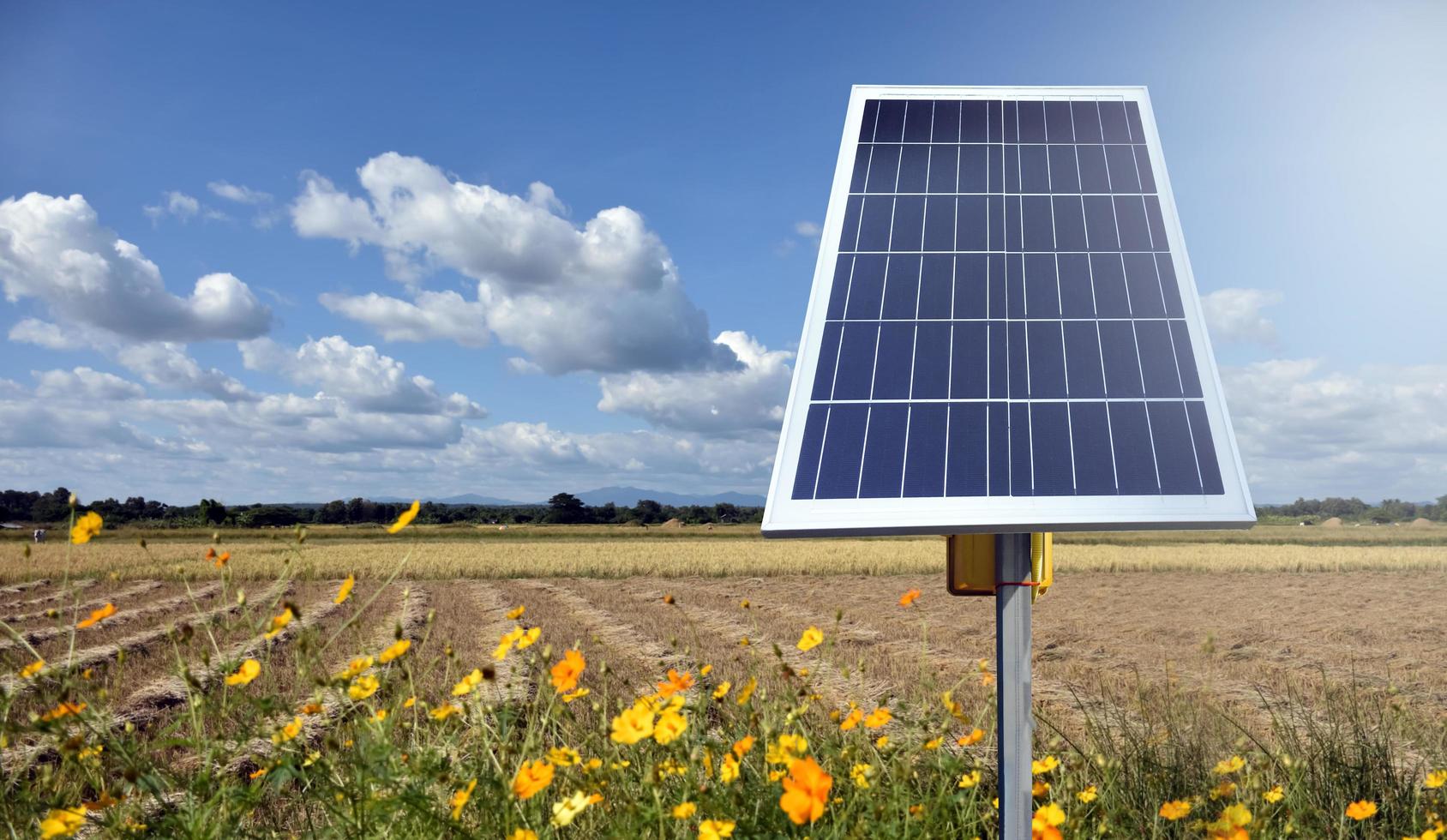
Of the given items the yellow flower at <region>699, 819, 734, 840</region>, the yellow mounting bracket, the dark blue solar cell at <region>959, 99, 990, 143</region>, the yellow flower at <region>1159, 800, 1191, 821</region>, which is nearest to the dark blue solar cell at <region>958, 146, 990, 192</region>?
the dark blue solar cell at <region>959, 99, 990, 143</region>

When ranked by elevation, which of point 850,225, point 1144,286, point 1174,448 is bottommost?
point 1174,448

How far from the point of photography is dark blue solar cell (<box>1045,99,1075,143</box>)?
16.9ft

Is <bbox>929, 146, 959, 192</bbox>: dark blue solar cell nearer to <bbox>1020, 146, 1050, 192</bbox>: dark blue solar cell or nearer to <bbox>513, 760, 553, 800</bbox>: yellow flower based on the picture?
<bbox>1020, 146, 1050, 192</bbox>: dark blue solar cell

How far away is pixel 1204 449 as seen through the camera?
3.30 m

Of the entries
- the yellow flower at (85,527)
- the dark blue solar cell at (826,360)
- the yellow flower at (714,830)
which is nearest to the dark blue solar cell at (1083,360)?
the dark blue solar cell at (826,360)

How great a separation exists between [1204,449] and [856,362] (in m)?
1.40

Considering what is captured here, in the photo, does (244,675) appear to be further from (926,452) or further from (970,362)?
(970,362)

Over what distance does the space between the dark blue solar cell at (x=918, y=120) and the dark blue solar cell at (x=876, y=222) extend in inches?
27.4

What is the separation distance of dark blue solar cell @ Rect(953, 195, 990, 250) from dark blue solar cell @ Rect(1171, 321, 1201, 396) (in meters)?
0.96

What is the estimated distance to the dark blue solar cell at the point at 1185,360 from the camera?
360 centimetres

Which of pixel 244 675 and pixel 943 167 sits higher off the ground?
pixel 943 167

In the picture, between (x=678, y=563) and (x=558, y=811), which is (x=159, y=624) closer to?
(x=678, y=563)

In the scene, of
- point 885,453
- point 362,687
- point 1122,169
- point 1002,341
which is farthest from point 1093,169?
point 362,687

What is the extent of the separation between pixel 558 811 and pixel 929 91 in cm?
456
